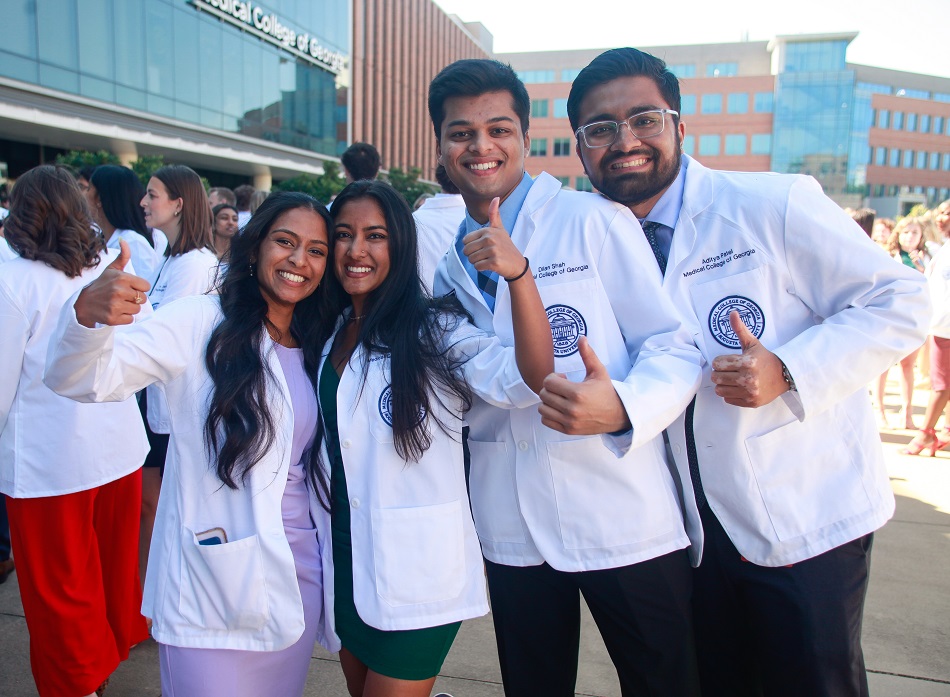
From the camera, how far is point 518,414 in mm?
2012

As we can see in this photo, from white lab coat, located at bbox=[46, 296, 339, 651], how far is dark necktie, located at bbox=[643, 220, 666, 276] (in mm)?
1170

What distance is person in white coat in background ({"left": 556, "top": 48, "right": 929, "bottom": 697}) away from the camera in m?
1.75

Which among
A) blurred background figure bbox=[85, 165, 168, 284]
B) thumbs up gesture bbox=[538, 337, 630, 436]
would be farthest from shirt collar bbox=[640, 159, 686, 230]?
blurred background figure bbox=[85, 165, 168, 284]

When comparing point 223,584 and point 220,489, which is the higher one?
point 220,489

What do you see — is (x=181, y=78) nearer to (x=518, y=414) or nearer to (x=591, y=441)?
(x=518, y=414)

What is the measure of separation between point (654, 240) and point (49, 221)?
2.38 meters

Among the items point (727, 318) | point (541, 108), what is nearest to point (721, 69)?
point (541, 108)

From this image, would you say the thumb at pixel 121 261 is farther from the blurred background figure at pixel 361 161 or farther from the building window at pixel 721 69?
the building window at pixel 721 69

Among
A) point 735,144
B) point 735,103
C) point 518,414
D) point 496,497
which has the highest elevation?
point 735,103

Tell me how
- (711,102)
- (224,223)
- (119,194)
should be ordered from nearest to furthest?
1. (119,194)
2. (224,223)
3. (711,102)

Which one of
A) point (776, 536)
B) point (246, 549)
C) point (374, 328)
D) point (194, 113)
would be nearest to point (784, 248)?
point (776, 536)

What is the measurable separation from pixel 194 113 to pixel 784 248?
24669 millimetres

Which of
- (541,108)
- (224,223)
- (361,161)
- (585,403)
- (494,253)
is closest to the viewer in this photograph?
(585,403)

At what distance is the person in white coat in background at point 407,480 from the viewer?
6.41 feet
